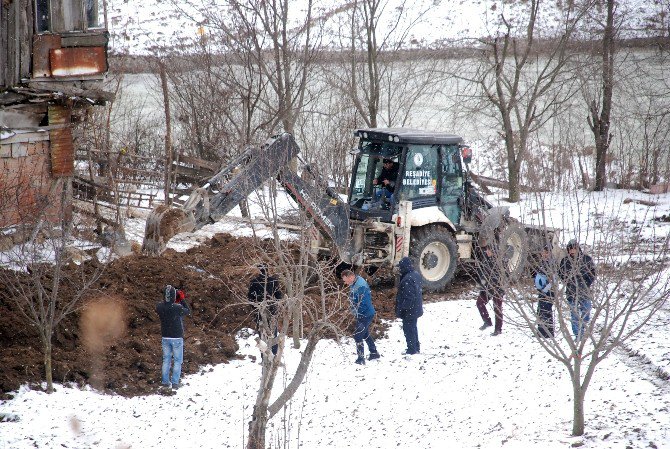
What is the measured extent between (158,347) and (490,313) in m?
5.63

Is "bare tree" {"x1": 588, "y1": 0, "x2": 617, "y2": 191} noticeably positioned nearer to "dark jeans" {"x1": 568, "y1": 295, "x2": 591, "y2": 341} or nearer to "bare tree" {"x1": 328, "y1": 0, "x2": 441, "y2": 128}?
"bare tree" {"x1": 328, "y1": 0, "x2": 441, "y2": 128}

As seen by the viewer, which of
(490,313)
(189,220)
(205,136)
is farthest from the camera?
(205,136)

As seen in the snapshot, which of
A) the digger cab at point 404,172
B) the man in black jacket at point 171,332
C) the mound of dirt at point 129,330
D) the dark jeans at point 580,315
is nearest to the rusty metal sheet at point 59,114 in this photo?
the mound of dirt at point 129,330

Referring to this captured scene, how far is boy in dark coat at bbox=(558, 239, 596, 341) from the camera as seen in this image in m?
7.41

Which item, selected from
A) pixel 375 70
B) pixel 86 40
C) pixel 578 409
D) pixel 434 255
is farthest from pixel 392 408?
pixel 375 70

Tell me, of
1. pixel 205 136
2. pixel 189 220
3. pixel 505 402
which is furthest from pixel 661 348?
pixel 205 136

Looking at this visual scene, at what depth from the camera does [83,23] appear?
570 inches

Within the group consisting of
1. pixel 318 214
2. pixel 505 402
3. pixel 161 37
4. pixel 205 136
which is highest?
pixel 161 37

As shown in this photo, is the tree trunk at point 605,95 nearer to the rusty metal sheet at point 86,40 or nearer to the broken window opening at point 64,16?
the rusty metal sheet at point 86,40

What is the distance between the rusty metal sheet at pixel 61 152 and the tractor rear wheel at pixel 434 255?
716cm

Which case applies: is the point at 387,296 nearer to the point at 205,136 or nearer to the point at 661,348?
the point at 661,348

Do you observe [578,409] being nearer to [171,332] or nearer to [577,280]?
[577,280]

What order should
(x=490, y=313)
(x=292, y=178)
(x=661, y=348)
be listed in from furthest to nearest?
(x=490, y=313)
(x=292, y=178)
(x=661, y=348)

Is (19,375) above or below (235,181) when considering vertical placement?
below
